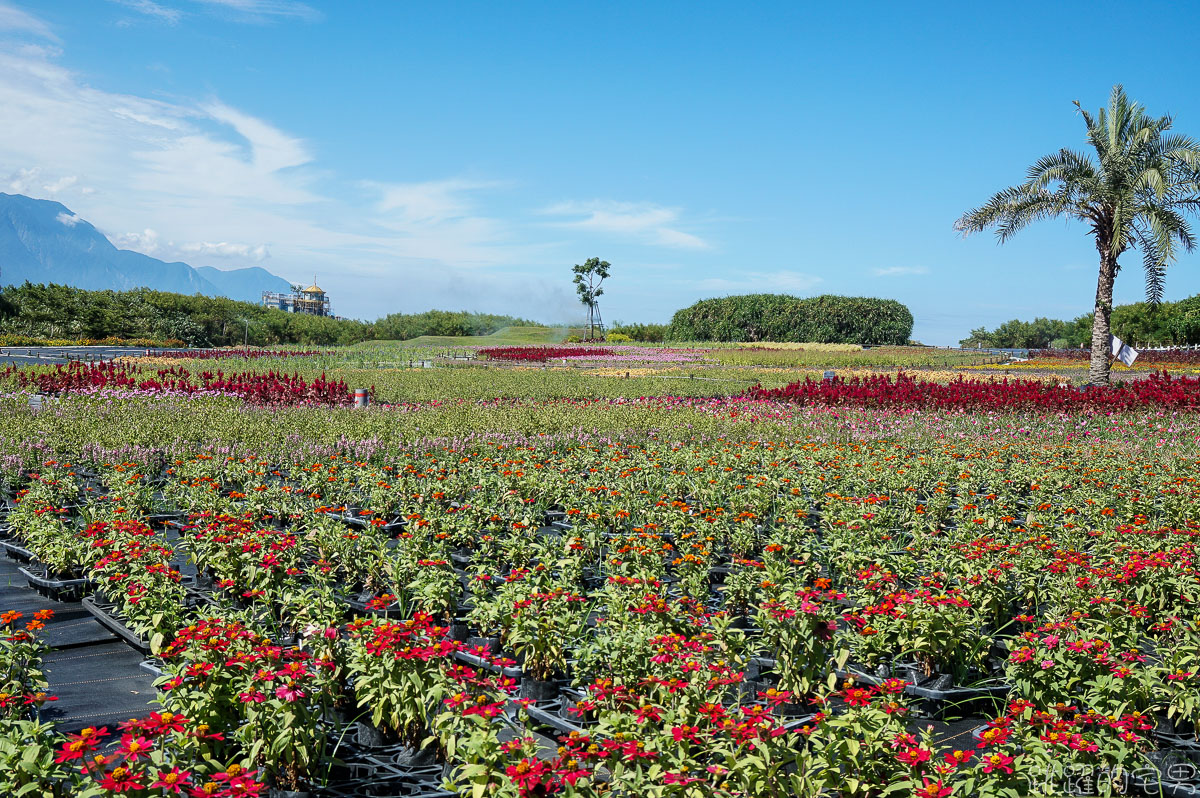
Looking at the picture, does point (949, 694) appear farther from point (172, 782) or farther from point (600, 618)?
point (172, 782)

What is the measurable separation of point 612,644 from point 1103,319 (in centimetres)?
2094

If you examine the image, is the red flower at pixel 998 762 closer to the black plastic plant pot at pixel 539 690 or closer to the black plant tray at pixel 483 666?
the black plastic plant pot at pixel 539 690

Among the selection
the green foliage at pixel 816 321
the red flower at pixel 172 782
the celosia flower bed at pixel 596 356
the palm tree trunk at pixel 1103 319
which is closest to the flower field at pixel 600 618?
the red flower at pixel 172 782

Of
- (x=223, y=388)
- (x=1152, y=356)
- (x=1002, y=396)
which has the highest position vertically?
(x=1152, y=356)

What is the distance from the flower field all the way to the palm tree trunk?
11645mm

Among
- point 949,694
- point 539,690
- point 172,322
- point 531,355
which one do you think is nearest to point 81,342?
point 172,322

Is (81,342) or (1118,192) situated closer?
(1118,192)

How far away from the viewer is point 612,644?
3.33 meters

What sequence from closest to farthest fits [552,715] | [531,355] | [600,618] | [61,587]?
1. [552,715]
2. [600,618]
3. [61,587]
4. [531,355]

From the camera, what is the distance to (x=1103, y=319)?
19.5 metres

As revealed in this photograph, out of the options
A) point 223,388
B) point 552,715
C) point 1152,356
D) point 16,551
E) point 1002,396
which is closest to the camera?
point 552,715

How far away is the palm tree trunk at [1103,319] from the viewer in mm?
19281

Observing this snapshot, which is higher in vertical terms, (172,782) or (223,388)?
(223,388)

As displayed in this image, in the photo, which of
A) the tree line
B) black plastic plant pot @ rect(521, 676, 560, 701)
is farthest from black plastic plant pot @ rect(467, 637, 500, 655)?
the tree line
